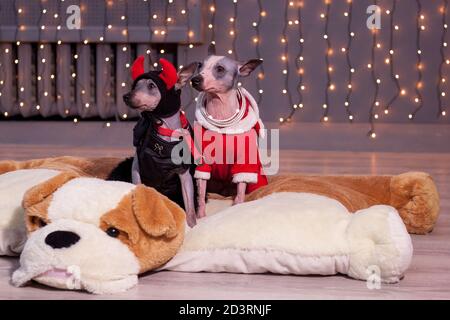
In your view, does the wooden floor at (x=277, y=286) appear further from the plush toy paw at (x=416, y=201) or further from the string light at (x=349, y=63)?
the string light at (x=349, y=63)

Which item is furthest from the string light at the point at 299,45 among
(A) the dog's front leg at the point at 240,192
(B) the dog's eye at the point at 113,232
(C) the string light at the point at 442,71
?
(B) the dog's eye at the point at 113,232

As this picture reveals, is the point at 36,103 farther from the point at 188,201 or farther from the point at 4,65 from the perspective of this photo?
the point at 188,201

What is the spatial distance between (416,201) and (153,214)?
659 mm

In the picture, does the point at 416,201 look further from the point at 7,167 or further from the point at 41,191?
the point at 7,167

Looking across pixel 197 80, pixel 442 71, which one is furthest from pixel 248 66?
pixel 442 71

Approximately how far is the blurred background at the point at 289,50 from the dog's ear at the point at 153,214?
2521mm

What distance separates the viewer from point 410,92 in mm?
3713

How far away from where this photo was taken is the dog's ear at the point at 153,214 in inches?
42.2

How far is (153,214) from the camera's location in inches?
42.8

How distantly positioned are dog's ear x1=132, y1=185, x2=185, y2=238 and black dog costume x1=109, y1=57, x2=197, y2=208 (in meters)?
A: 0.29

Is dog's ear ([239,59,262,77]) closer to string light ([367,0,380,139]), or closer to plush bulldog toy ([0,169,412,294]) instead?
plush bulldog toy ([0,169,412,294])

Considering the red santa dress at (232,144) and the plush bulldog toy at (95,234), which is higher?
the red santa dress at (232,144)
